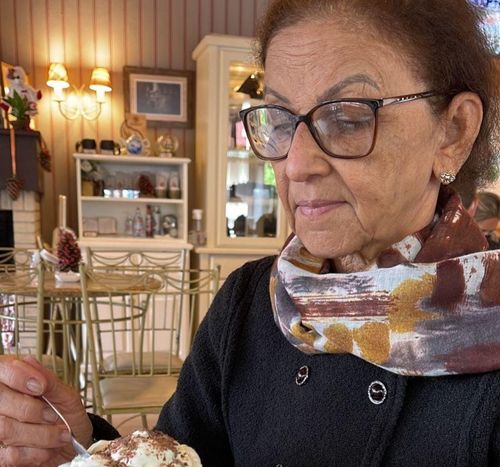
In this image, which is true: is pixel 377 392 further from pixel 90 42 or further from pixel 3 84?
pixel 90 42

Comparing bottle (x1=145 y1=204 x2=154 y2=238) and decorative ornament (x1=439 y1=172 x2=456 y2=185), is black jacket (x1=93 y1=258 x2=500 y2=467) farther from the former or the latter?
bottle (x1=145 y1=204 x2=154 y2=238)

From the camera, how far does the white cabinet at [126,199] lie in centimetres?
337

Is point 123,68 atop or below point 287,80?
atop

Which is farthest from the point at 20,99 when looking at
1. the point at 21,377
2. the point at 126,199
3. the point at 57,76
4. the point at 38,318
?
the point at 21,377

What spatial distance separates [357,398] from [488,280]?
237mm

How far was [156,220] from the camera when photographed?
3.63m

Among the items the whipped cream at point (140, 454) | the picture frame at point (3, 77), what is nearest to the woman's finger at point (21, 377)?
→ the whipped cream at point (140, 454)

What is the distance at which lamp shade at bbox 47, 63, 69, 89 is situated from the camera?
133 inches

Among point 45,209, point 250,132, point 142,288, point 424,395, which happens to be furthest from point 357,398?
point 45,209

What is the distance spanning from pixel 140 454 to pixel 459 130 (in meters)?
0.56

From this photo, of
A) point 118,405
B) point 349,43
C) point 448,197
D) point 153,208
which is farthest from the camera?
point 153,208

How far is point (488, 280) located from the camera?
623mm

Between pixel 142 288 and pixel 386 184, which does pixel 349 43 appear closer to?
pixel 386 184

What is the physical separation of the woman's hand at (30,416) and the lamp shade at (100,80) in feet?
10.2
